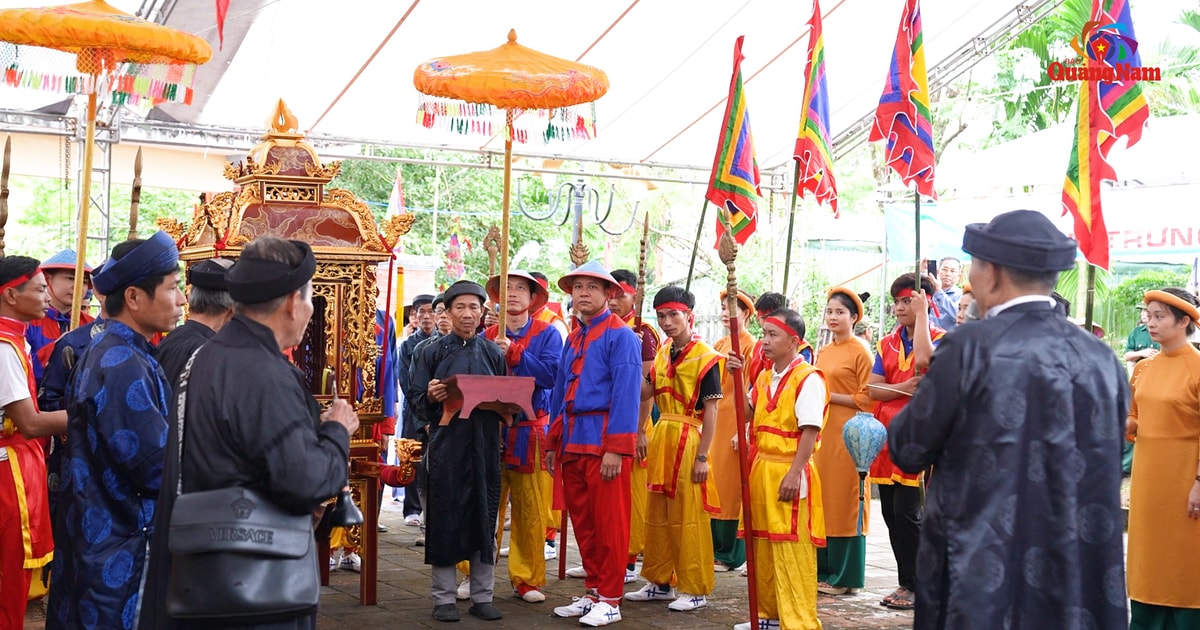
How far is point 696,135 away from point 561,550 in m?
6.81

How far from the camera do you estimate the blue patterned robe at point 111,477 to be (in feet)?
11.8

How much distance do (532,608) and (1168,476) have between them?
10.9ft

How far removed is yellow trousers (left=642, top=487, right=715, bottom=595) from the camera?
6742 mm

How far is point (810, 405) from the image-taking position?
5840mm

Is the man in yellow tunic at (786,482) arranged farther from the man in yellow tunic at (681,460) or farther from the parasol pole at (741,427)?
the man in yellow tunic at (681,460)

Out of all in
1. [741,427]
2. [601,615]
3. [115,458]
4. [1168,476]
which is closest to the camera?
[115,458]

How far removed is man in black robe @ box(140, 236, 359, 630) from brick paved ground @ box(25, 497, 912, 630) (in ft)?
10.5

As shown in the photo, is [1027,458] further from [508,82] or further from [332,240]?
[332,240]

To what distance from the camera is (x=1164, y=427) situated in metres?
5.64

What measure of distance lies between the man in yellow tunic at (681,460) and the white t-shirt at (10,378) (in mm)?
3291

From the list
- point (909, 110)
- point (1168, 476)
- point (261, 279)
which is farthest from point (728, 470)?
point (261, 279)

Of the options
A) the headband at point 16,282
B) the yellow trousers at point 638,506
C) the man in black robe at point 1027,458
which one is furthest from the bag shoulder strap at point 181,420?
the yellow trousers at point 638,506

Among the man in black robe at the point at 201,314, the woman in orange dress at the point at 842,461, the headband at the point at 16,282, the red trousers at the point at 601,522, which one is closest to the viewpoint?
the man in black robe at the point at 201,314

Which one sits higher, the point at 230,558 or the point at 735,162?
the point at 735,162
